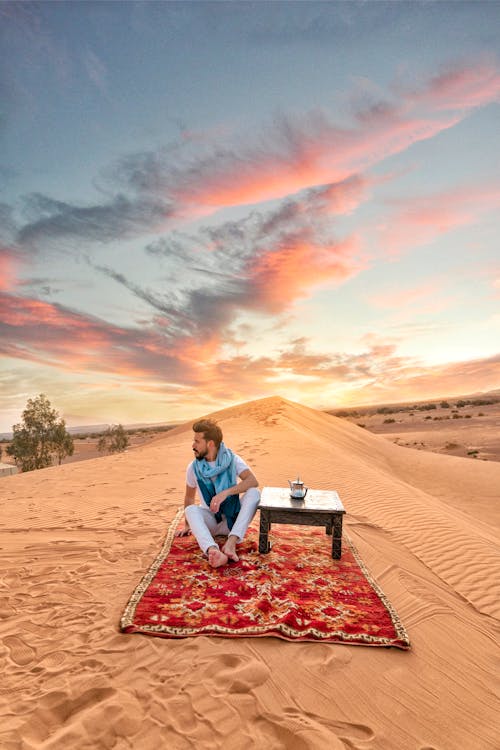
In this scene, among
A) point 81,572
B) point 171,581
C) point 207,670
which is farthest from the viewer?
point 81,572

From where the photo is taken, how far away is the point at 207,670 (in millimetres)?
3297

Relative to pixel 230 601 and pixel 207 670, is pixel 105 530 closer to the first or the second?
pixel 230 601

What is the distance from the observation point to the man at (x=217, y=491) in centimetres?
519

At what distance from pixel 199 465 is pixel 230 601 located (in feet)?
5.39

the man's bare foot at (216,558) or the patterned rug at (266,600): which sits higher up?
the man's bare foot at (216,558)

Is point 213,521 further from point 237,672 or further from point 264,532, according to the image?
point 237,672

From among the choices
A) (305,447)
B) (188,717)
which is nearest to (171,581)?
(188,717)

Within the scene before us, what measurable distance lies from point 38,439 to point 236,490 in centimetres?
3209

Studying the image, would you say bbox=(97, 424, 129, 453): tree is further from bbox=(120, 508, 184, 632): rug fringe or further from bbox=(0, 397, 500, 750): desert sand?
bbox=(120, 508, 184, 632): rug fringe

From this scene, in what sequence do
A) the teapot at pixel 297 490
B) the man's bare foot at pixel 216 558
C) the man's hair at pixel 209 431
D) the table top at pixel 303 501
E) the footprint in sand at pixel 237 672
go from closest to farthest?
1. the footprint in sand at pixel 237 672
2. the man's bare foot at pixel 216 558
3. the man's hair at pixel 209 431
4. the table top at pixel 303 501
5. the teapot at pixel 297 490

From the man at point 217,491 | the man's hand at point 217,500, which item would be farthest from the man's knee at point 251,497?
the man's hand at point 217,500

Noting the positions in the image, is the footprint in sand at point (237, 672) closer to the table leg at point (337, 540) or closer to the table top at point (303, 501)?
the table top at point (303, 501)

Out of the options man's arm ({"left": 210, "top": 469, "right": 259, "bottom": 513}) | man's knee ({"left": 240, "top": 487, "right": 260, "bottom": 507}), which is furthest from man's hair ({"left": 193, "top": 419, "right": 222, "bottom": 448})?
man's knee ({"left": 240, "top": 487, "right": 260, "bottom": 507})

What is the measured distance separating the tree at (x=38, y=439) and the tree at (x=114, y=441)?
1137 centimetres
